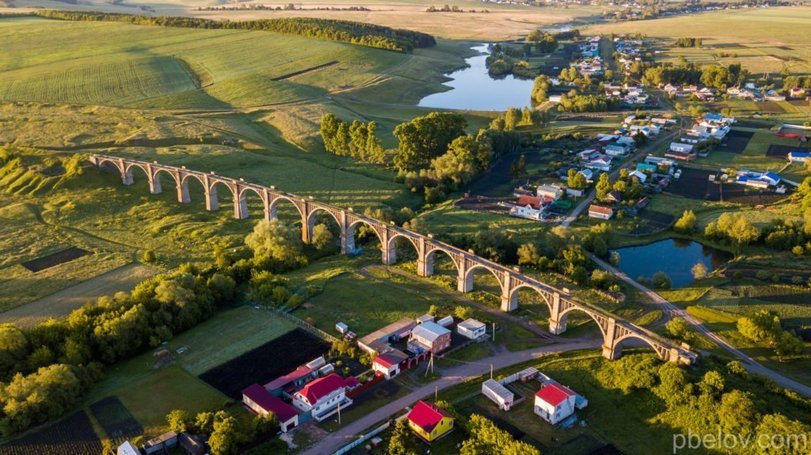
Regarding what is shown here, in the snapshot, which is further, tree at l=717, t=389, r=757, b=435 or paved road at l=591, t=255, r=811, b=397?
paved road at l=591, t=255, r=811, b=397

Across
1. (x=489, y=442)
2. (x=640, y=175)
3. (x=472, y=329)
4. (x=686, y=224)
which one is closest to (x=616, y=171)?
(x=640, y=175)

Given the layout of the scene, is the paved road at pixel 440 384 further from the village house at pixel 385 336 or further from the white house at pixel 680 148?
the white house at pixel 680 148

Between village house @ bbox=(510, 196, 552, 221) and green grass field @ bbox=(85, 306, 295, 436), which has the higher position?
village house @ bbox=(510, 196, 552, 221)

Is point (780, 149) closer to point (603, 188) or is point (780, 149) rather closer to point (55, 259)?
point (603, 188)

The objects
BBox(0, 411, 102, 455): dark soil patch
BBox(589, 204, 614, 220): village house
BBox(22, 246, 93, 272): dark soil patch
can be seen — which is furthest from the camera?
BBox(589, 204, 614, 220): village house

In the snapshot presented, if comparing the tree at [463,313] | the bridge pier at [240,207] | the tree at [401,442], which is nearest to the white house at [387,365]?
the tree at [401,442]

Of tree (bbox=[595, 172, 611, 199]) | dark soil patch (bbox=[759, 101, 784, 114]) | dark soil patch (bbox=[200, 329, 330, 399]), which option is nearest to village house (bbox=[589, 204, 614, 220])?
tree (bbox=[595, 172, 611, 199])

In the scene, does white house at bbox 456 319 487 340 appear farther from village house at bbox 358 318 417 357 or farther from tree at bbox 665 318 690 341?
tree at bbox 665 318 690 341
